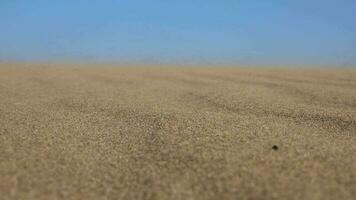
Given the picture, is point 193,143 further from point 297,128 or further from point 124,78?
point 124,78

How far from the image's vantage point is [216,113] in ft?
5.86

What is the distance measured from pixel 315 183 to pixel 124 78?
2460mm

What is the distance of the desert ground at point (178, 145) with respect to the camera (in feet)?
3.28

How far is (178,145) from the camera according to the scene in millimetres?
1300

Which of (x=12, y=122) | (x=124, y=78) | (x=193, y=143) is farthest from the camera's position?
(x=124, y=78)

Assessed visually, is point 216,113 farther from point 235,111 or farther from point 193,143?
point 193,143

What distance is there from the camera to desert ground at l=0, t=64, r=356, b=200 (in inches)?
39.3

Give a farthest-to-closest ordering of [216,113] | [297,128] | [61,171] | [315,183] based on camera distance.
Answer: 1. [216,113]
2. [297,128]
3. [61,171]
4. [315,183]

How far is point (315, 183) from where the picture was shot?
3.23ft

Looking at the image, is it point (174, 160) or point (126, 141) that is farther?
point (126, 141)

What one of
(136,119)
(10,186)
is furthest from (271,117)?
(10,186)

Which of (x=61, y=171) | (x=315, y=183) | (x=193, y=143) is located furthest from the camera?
(x=193, y=143)

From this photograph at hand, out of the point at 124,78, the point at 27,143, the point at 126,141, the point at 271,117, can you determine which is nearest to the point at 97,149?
the point at 126,141

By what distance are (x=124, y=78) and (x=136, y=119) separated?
1.65 meters
